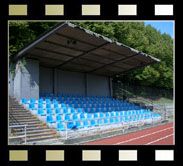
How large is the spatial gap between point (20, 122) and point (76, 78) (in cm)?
997

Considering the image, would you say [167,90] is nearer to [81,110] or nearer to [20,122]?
[81,110]

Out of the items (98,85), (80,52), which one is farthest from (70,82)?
(80,52)

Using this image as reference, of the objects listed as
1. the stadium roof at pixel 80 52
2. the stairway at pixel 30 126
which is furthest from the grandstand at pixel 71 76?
the stairway at pixel 30 126

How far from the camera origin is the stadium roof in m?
12.9

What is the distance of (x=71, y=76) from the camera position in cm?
2056

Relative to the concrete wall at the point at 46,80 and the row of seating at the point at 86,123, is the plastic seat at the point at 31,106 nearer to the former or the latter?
the row of seating at the point at 86,123

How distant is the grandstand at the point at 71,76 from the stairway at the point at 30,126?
29 centimetres

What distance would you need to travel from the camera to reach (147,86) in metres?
31.3

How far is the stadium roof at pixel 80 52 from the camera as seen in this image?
12852 millimetres

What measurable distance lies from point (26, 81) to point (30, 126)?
439 cm

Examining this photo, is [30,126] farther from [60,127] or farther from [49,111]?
[49,111]

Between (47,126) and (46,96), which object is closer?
(47,126)

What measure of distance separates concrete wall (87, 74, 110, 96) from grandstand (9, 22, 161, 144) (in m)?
0.10

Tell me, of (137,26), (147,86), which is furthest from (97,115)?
(137,26)
